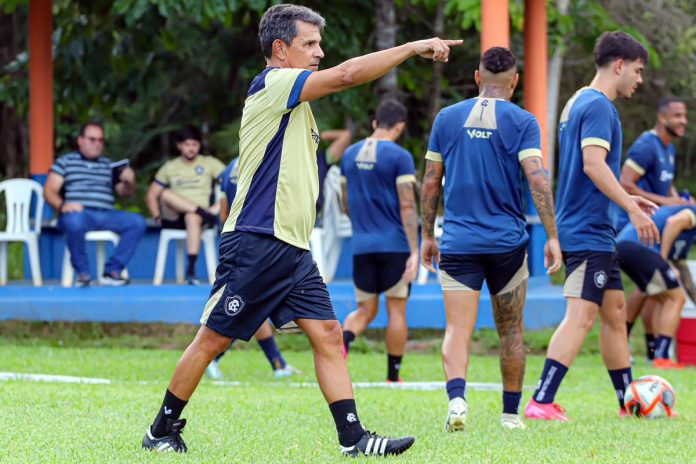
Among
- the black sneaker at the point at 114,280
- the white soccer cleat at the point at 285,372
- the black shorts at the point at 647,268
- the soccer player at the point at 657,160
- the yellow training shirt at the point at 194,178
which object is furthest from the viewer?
the yellow training shirt at the point at 194,178

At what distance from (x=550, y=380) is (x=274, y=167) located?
8.07ft

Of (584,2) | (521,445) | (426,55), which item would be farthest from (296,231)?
(584,2)

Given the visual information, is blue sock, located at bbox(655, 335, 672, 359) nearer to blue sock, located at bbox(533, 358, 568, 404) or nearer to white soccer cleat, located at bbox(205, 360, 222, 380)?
white soccer cleat, located at bbox(205, 360, 222, 380)

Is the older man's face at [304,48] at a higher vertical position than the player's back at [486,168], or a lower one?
higher

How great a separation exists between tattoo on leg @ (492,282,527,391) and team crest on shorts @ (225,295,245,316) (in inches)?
71.5

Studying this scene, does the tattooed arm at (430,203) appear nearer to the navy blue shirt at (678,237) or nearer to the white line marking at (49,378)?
the white line marking at (49,378)

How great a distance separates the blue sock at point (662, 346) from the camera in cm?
1085

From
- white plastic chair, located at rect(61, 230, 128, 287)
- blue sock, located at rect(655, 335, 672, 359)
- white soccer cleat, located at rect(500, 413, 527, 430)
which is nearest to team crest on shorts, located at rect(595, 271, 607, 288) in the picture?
white soccer cleat, located at rect(500, 413, 527, 430)

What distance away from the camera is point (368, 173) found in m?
9.29

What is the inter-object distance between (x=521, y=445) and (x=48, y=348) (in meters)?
6.66

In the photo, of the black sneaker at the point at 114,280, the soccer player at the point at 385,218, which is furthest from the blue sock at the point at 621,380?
the black sneaker at the point at 114,280

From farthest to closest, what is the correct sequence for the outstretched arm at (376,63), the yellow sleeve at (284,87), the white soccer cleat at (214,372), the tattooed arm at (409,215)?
the white soccer cleat at (214,372) < the tattooed arm at (409,215) < the yellow sleeve at (284,87) < the outstretched arm at (376,63)

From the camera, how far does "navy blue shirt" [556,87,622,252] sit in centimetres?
681

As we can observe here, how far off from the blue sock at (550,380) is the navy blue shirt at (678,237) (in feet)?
12.3
